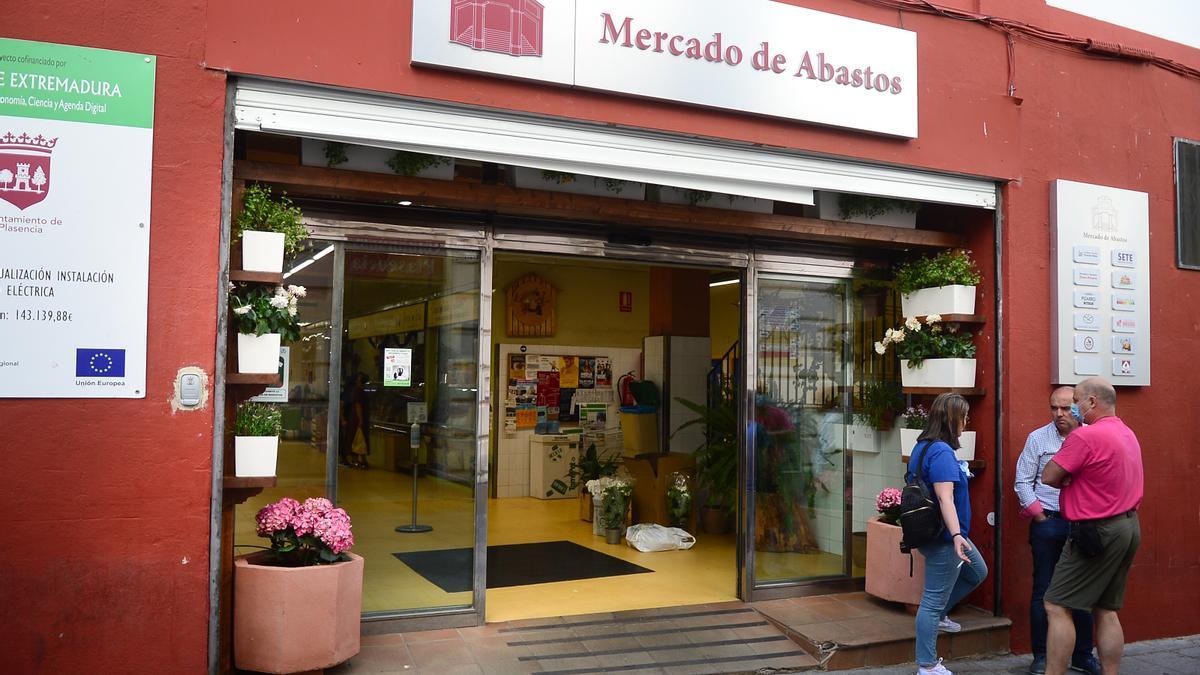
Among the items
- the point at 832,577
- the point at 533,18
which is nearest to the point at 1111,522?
the point at 832,577

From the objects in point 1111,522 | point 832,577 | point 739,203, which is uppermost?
point 739,203

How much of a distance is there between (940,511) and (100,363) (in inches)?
174

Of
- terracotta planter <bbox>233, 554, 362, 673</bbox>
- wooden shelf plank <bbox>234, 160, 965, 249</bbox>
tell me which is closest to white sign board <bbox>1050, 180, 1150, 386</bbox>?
wooden shelf plank <bbox>234, 160, 965, 249</bbox>

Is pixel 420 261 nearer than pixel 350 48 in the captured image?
No

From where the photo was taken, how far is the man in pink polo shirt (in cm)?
514

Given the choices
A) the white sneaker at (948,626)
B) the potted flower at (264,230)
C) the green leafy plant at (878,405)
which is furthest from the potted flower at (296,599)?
the green leafy plant at (878,405)

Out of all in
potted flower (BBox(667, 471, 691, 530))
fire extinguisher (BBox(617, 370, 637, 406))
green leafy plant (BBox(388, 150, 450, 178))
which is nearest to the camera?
green leafy plant (BBox(388, 150, 450, 178))

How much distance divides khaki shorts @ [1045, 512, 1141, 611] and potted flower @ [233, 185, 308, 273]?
15.2ft

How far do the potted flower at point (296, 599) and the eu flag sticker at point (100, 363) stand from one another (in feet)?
3.73

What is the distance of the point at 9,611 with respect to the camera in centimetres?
418

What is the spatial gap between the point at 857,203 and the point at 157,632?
5339mm

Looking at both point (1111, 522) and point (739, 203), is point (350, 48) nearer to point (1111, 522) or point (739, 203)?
point (739, 203)

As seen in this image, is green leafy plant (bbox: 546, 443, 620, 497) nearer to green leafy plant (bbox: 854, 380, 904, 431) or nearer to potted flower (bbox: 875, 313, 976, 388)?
green leafy plant (bbox: 854, 380, 904, 431)

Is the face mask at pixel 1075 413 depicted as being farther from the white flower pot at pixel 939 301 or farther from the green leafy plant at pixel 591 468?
the green leafy plant at pixel 591 468
